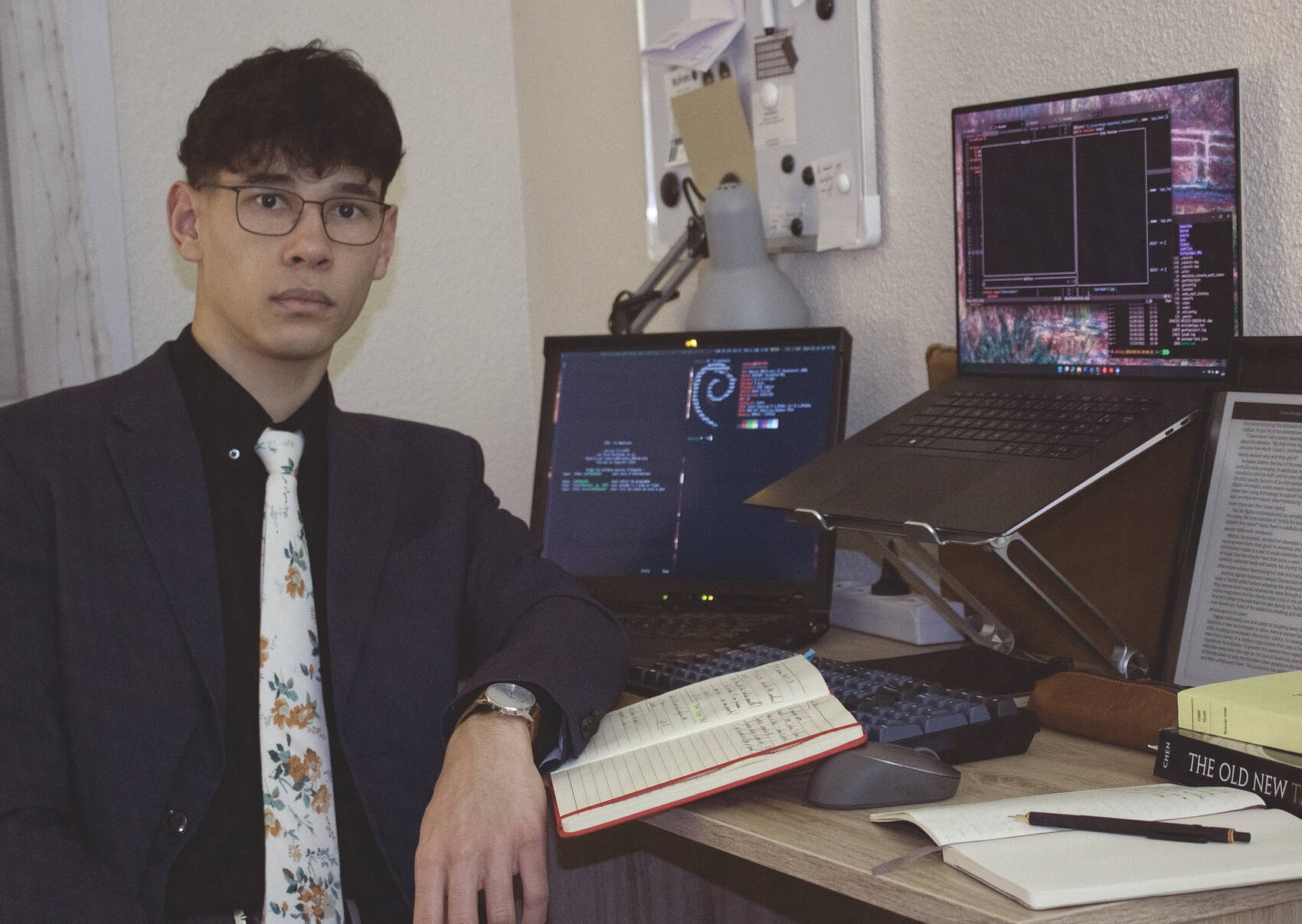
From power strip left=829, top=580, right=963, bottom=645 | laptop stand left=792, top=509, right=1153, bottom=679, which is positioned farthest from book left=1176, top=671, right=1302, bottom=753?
power strip left=829, top=580, right=963, bottom=645

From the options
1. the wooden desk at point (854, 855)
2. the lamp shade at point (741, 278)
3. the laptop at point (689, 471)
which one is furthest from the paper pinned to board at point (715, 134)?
the wooden desk at point (854, 855)

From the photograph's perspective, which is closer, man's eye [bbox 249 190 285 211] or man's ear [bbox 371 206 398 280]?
man's eye [bbox 249 190 285 211]

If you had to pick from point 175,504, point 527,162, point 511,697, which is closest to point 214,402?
point 175,504

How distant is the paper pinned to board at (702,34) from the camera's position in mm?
1779

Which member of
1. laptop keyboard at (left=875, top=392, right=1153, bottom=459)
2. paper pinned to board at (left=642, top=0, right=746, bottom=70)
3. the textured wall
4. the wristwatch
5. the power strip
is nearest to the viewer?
the wristwatch

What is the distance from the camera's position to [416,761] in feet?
4.14

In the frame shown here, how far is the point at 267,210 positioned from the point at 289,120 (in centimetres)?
10

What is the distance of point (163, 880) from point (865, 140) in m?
1.16

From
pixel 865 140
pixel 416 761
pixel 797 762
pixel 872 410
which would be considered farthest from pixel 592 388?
pixel 797 762

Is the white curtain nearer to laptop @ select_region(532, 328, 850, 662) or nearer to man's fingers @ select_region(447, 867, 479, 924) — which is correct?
laptop @ select_region(532, 328, 850, 662)

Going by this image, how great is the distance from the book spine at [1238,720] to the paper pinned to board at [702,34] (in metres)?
1.20

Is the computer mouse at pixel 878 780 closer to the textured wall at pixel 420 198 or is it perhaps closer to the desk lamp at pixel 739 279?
the desk lamp at pixel 739 279

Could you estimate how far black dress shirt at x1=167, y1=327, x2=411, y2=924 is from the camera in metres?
1.16

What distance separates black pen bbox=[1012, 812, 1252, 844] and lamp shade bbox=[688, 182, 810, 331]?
91 cm
